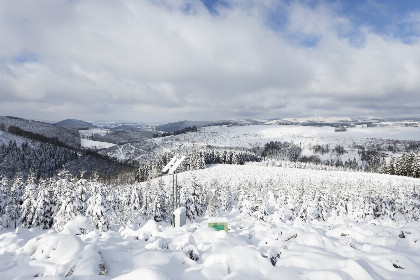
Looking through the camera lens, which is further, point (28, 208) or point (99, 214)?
point (28, 208)

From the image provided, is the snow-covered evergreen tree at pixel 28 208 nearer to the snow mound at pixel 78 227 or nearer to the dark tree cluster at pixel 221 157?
the snow mound at pixel 78 227

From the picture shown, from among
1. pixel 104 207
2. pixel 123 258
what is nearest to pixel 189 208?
pixel 104 207

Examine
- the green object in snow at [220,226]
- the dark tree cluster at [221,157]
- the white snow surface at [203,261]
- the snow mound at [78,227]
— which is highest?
the white snow surface at [203,261]

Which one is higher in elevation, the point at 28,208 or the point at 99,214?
the point at 99,214

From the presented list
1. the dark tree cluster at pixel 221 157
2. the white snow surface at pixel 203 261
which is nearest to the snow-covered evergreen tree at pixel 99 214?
the white snow surface at pixel 203 261

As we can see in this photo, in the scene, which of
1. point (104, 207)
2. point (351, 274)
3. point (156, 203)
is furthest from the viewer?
point (156, 203)

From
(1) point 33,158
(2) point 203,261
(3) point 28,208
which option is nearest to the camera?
(2) point 203,261

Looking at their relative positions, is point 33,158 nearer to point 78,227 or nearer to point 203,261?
point 78,227

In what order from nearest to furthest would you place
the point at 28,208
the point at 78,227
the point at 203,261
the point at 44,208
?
the point at 203,261 < the point at 78,227 < the point at 44,208 < the point at 28,208

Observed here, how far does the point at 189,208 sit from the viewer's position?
37.0 meters

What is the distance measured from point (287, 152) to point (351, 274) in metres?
199

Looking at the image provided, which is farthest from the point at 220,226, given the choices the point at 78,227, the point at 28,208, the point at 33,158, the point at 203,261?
the point at 33,158

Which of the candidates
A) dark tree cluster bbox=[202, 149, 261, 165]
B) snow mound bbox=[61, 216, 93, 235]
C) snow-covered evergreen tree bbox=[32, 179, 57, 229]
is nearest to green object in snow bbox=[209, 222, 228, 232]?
snow mound bbox=[61, 216, 93, 235]

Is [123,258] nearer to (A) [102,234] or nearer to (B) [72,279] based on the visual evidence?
(B) [72,279]
